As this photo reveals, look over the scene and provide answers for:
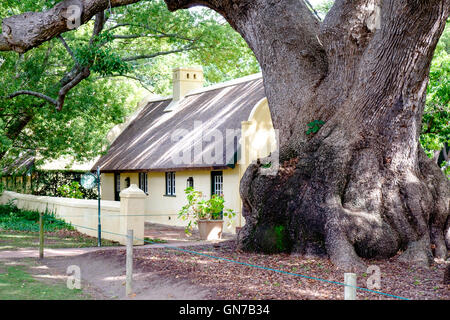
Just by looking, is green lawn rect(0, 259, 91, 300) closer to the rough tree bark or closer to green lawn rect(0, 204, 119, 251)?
the rough tree bark

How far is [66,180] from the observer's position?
32.1 meters

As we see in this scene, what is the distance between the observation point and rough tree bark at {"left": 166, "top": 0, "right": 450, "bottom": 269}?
10602 mm

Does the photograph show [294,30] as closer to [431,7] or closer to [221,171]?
[431,7]

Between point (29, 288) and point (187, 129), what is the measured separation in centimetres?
1501

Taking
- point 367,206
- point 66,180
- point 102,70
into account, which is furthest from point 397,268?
point 66,180

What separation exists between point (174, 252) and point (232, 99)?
1214 cm

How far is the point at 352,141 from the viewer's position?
1120 cm

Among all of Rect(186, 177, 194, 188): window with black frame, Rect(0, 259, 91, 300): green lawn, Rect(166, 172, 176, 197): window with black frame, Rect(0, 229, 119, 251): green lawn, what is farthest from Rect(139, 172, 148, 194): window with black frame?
Rect(0, 259, 91, 300): green lawn

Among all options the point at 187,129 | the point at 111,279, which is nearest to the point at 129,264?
the point at 111,279

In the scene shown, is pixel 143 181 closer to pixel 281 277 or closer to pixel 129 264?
pixel 129 264

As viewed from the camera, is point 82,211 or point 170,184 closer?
point 82,211

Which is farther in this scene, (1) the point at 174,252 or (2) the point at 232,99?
(2) the point at 232,99

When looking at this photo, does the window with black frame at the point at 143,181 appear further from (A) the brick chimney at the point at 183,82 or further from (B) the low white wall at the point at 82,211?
(B) the low white wall at the point at 82,211

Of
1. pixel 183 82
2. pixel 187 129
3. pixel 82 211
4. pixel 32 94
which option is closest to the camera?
pixel 82 211
